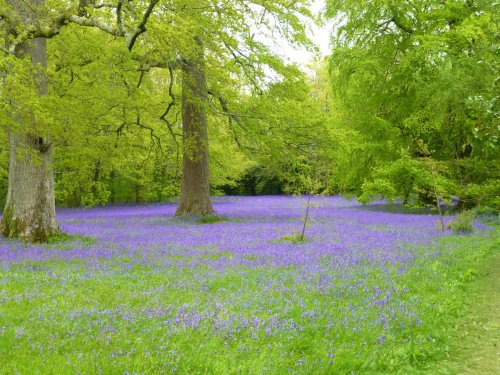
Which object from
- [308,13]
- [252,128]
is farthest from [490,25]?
[252,128]

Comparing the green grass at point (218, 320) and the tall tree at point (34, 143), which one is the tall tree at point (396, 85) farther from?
the tall tree at point (34, 143)

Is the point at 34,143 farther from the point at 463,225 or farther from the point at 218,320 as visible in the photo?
the point at 463,225

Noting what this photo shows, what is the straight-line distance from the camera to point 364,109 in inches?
941

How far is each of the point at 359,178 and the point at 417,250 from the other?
49.1 ft

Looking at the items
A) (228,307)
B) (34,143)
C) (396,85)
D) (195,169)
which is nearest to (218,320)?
(228,307)

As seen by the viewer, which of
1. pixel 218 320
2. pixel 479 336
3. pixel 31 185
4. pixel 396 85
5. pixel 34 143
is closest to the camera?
pixel 218 320

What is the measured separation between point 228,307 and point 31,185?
8.70 meters

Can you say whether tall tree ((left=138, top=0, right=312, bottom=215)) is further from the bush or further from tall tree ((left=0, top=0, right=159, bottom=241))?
the bush

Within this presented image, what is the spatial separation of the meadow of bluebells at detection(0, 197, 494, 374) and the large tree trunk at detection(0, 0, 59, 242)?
1086 mm

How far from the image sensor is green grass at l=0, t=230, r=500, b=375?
4.25 meters

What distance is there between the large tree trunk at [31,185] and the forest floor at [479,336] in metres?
10.8

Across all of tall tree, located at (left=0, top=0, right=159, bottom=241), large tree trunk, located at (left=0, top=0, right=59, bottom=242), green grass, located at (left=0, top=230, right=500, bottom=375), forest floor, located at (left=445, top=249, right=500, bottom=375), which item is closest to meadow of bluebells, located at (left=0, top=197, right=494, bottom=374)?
green grass, located at (left=0, top=230, right=500, bottom=375)

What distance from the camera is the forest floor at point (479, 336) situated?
4.74 metres

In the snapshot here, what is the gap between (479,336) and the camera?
5605mm
